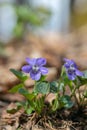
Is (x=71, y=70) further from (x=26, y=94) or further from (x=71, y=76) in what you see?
(x=26, y=94)

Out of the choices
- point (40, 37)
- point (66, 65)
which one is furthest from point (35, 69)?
point (40, 37)

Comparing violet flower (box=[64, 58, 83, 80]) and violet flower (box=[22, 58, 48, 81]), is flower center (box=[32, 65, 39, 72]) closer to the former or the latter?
violet flower (box=[22, 58, 48, 81])

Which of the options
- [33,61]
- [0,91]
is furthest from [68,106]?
[0,91]

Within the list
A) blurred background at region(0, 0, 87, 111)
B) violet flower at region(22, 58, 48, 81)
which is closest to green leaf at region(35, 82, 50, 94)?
violet flower at region(22, 58, 48, 81)

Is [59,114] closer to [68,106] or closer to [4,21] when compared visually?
[68,106]

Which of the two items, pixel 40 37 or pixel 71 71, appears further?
pixel 40 37

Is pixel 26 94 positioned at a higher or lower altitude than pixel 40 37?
Result: lower

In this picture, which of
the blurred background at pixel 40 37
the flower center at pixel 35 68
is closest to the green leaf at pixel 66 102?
the flower center at pixel 35 68

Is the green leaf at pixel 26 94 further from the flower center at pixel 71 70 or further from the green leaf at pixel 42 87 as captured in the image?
the flower center at pixel 71 70
